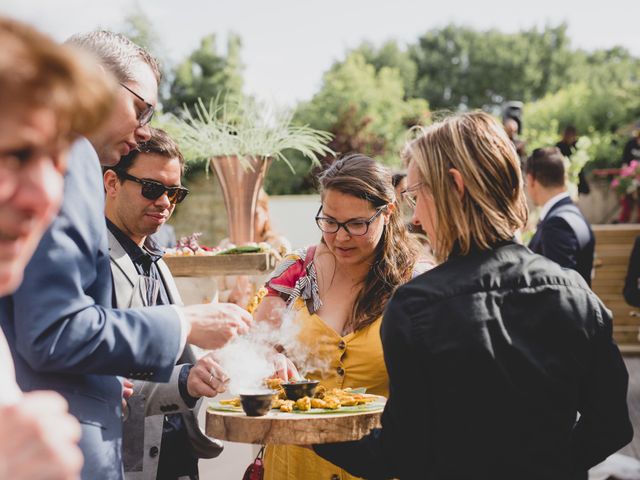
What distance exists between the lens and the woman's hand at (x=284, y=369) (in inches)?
106

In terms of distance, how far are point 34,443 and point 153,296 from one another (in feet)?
5.74

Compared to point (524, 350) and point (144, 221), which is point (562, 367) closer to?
point (524, 350)

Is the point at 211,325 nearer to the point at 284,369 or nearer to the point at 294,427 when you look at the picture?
the point at 294,427

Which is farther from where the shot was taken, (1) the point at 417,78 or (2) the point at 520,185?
(1) the point at 417,78

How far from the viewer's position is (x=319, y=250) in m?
3.17

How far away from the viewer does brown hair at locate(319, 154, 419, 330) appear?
2922 millimetres

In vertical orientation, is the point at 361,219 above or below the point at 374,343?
above

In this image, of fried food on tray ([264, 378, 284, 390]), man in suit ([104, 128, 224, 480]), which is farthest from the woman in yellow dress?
man in suit ([104, 128, 224, 480])

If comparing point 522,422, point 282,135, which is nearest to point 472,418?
point 522,422

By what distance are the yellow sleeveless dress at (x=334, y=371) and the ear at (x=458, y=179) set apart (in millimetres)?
1090

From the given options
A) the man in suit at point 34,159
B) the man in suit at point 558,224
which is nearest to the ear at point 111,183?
the man in suit at point 34,159

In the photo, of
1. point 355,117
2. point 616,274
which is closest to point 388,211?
point 616,274

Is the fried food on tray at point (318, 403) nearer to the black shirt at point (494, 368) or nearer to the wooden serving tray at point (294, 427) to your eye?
the wooden serving tray at point (294, 427)

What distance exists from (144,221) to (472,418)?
165 centimetres
